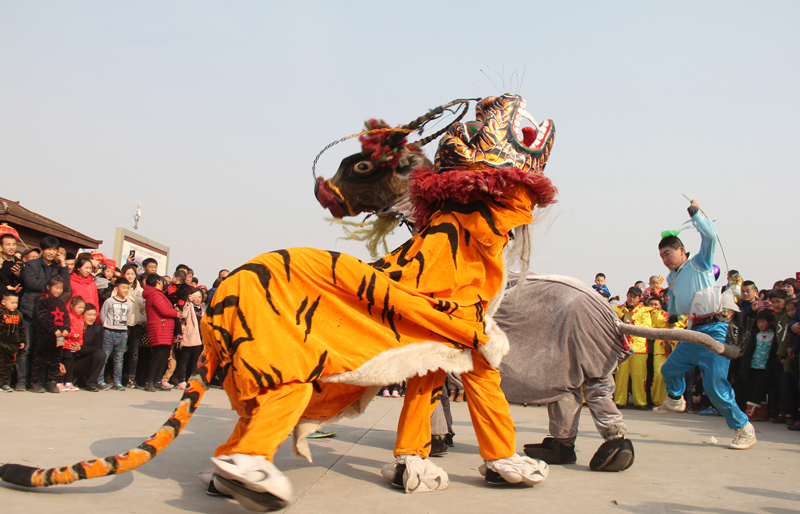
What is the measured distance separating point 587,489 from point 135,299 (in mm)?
6528

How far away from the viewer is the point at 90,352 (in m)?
6.78

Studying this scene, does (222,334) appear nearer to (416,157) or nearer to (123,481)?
(123,481)

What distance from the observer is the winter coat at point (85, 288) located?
271 inches

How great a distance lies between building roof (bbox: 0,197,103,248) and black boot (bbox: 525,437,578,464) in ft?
34.6

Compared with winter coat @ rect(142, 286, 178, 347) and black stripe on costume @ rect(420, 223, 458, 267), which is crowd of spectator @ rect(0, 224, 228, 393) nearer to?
winter coat @ rect(142, 286, 178, 347)

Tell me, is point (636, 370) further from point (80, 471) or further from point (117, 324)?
point (80, 471)

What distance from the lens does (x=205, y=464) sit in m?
3.09

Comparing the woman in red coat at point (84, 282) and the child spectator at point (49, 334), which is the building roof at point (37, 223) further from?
the child spectator at point (49, 334)

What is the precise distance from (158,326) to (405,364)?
19.1ft

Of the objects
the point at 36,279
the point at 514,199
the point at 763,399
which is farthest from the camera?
the point at 763,399

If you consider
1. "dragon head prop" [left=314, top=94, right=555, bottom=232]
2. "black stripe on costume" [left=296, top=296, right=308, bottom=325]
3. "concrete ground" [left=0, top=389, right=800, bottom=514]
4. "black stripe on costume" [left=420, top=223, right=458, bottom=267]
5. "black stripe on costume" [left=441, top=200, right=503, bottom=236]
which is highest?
"dragon head prop" [left=314, top=94, right=555, bottom=232]

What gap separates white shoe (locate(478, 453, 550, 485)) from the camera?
2.68m

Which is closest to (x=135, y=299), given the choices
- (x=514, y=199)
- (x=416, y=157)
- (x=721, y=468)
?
(x=416, y=157)

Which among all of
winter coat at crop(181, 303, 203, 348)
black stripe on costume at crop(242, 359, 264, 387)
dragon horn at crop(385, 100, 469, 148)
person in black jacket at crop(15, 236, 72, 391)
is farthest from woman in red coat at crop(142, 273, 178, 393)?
black stripe on costume at crop(242, 359, 264, 387)
